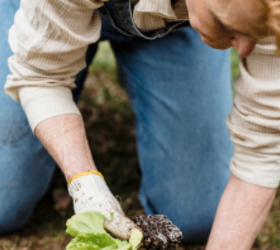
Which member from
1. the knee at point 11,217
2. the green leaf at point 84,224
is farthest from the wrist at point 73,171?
the knee at point 11,217

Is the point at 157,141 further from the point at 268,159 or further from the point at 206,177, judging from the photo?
the point at 268,159

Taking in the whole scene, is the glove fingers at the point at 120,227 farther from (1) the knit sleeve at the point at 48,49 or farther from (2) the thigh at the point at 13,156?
(2) the thigh at the point at 13,156

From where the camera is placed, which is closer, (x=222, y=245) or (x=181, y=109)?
(x=222, y=245)

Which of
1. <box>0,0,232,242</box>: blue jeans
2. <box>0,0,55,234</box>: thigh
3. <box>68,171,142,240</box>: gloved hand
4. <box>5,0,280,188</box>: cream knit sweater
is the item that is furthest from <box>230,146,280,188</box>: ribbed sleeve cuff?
<box>0,0,55,234</box>: thigh

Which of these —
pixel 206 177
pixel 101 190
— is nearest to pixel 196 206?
pixel 206 177

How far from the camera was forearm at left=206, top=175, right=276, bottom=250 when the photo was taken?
42.7 inches

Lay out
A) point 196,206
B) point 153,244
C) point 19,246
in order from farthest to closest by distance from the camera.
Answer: point 196,206, point 19,246, point 153,244

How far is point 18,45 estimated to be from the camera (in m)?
1.10

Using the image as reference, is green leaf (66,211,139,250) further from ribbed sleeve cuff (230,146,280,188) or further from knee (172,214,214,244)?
knee (172,214,214,244)

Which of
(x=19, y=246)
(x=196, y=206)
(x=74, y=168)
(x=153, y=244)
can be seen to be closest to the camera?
(x=153, y=244)

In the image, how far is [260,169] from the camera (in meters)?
1.06

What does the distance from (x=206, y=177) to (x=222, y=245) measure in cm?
59

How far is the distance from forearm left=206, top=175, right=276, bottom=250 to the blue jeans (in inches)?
20.8

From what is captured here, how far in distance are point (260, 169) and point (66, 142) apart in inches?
24.8
